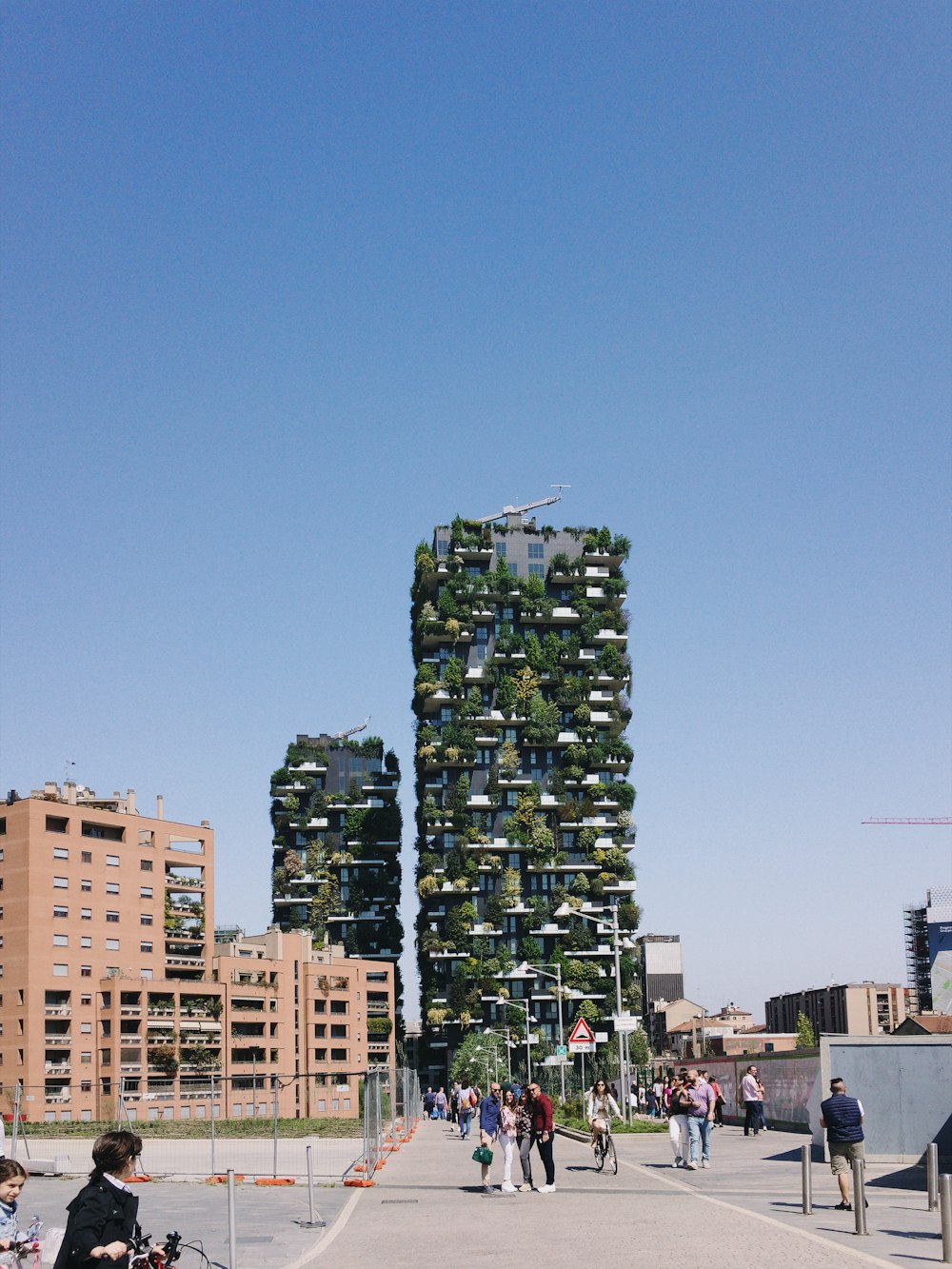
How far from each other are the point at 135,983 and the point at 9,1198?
291 ft

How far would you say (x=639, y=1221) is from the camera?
17.6 m

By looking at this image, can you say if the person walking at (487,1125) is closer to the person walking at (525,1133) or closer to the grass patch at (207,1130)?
the person walking at (525,1133)

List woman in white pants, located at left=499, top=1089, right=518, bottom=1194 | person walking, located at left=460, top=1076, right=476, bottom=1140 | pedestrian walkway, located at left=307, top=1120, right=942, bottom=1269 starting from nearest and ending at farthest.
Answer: pedestrian walkway, located at left=307, top=1120, right=942, bottom=1269 < woman in white pants, located at left=499, top=1089, right=518, bottom=1194 < person walking, located at left=460, top=1076, right=476, bottom=1140

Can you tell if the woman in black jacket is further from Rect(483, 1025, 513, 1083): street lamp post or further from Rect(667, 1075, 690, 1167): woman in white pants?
Rect(483, 1025, 513, 1083): street lamp post

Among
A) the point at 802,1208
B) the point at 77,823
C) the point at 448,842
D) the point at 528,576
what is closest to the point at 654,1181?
the point at 802,1208

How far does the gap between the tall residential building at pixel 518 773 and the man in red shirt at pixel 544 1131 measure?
92.7 meters

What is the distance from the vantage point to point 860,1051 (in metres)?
27.3

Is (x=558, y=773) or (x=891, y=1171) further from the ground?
(x=558, y=773)

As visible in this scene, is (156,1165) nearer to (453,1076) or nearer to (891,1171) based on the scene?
(891,1171)

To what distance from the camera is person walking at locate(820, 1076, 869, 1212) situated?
57.4 feet

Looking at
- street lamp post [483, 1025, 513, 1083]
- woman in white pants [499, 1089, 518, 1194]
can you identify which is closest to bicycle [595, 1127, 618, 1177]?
woman in white pants [499, 1089, 518, 1194]

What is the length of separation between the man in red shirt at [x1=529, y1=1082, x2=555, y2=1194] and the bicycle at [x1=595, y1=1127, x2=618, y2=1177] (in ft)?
9.97

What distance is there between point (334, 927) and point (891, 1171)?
110765mm

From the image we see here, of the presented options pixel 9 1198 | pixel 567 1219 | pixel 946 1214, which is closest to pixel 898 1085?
pixel 567 1219
